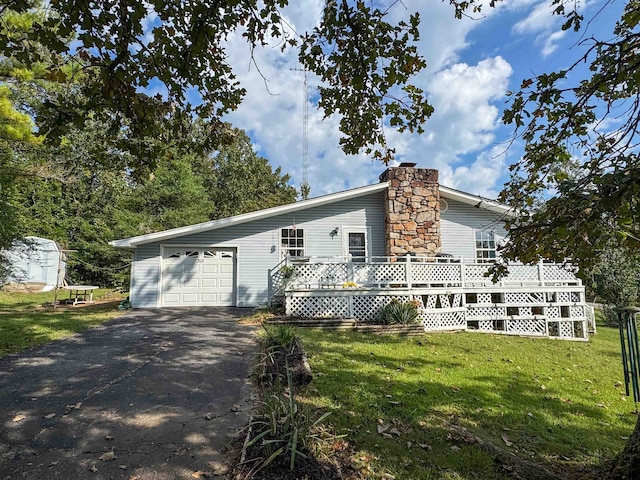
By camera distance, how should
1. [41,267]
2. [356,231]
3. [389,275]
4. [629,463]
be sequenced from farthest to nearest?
[41,267], [356,231], [389,275], [629,463]

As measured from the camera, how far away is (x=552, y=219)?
9.37ft

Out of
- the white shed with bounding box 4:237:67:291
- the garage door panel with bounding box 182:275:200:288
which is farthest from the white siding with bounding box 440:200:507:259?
the white shed with bounding box 4:237:67:291

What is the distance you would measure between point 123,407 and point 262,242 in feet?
30.7

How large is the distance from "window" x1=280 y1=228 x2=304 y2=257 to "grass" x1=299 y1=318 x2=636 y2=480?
5462mm

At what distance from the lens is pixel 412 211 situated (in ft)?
42.2

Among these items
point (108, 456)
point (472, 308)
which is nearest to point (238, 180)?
point (472, 308)

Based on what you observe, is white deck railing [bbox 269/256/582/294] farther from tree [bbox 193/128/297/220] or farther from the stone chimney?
tree [bbox 193/128/297/220]

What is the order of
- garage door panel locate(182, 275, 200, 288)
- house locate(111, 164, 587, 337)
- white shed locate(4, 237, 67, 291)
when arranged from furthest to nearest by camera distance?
1. white shed locate(4, 237, 67, 291)
2. garage door panel locate(182, 275, 200, 288)
3. house locate(111, 164, 587, 337)

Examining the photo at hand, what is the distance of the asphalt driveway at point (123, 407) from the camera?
2.76 m

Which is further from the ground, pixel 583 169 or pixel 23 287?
pixel 583 169

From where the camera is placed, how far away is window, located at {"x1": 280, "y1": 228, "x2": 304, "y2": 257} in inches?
513

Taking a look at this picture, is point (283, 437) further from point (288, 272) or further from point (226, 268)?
point (226, 268)

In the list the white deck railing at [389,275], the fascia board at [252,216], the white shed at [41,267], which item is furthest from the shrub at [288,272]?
the white shed at [41,267]

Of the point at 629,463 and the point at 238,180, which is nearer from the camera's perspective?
the point at 629,463
